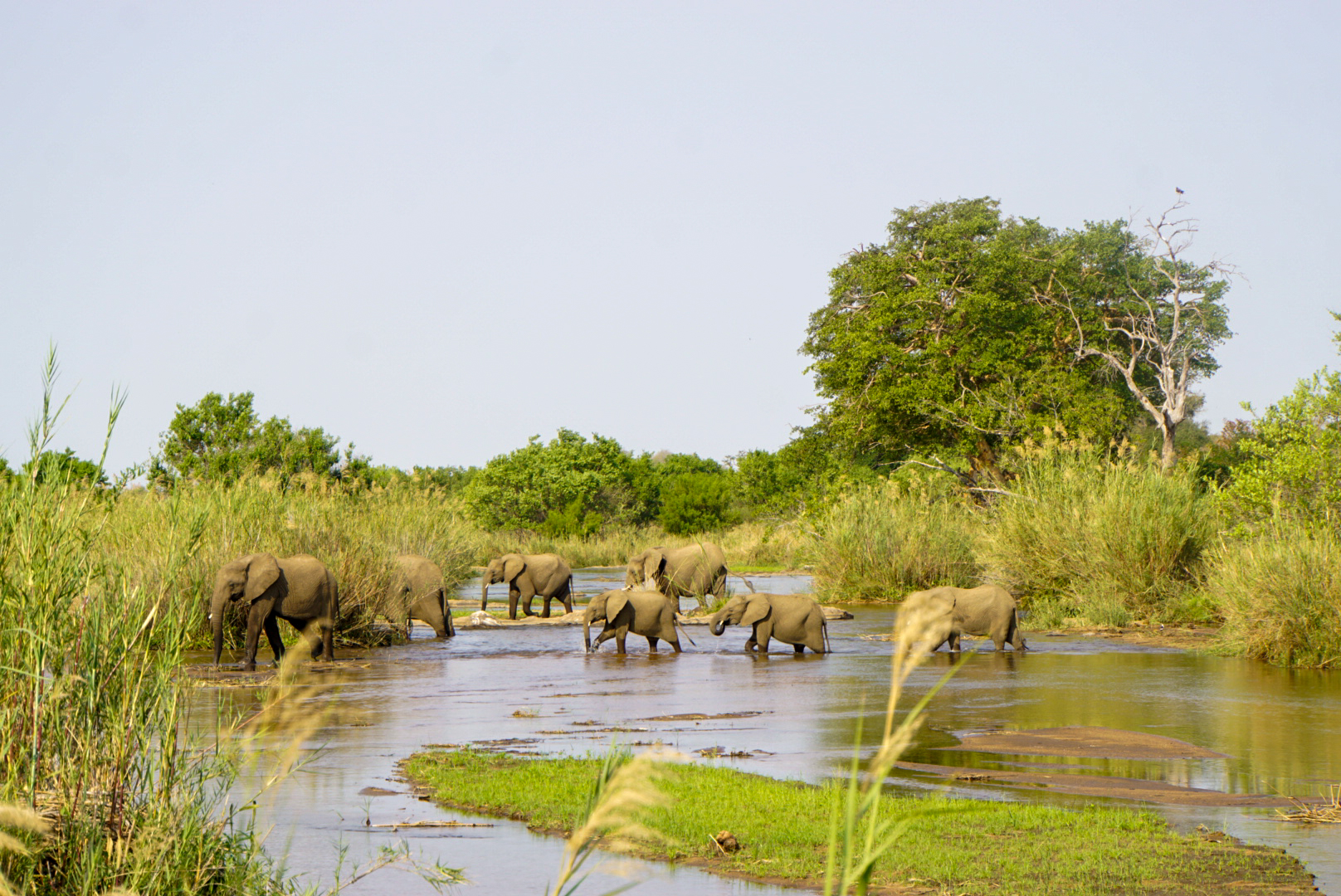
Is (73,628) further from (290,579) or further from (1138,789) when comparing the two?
(290,579)

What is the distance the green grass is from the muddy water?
1.01 ft

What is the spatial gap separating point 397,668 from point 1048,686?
27.2 ft

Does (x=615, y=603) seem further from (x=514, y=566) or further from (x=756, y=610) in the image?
(x=514, y=566)

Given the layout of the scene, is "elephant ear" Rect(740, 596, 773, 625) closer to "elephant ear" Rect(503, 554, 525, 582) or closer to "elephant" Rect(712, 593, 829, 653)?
"elephant" Rect(712, 593, 829, 653)

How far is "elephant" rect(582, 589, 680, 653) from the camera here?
64.1ft

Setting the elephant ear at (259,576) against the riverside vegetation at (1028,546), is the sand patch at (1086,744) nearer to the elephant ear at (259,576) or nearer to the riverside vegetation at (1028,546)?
the riverside vegetation at (1028,546)

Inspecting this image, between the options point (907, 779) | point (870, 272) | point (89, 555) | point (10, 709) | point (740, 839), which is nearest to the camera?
point (10, 709)

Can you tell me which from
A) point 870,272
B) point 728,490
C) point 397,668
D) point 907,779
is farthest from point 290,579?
point 728,490

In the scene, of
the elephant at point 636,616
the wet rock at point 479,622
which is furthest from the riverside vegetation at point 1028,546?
the elephant at point 636,616

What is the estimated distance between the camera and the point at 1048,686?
1491cm

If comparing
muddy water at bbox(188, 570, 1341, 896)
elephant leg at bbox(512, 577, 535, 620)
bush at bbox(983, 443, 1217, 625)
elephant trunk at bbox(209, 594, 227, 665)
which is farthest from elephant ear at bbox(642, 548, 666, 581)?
elephant trunk at bbox(209, 594, 227, 665)

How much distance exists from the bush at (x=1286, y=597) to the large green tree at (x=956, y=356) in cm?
2165

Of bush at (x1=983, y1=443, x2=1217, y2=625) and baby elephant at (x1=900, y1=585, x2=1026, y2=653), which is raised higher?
bush at (x1=983, y1=443, x2=1217, y2=625)

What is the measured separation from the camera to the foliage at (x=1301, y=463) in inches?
749
